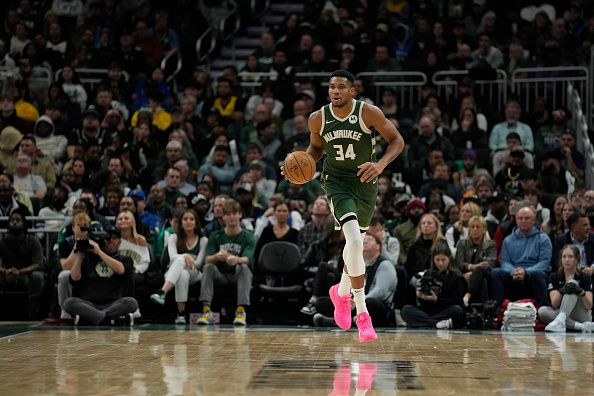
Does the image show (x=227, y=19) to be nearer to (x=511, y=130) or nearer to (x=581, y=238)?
(x=511, y=130)

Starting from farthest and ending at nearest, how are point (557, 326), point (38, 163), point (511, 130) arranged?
point (511, 130)
point (38, 163)
point (557, 326)

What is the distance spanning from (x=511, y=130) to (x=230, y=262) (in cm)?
544

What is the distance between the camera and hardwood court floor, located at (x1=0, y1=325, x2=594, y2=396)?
680 centimetres

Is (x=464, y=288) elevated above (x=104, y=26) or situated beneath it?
situated beneath

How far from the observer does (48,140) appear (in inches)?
663

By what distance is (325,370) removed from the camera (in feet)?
25.6

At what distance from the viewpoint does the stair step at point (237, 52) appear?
69.3 ft

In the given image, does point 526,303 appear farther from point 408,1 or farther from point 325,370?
point 408,1

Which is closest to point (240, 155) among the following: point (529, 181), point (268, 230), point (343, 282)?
point (268, 230)

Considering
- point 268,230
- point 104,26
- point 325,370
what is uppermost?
point 104,26

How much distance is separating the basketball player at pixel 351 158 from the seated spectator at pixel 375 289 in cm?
293

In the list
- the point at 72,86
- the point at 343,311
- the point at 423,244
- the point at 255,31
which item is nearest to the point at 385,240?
the point at 423,244

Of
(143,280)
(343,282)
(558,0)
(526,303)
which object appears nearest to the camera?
(343,282)

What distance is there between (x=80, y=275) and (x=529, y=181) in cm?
604
